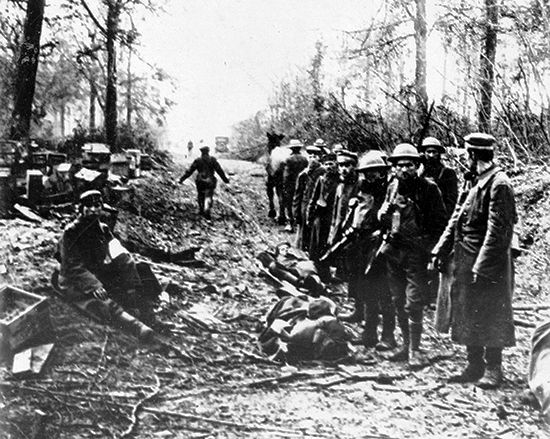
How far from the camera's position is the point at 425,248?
14.6ft

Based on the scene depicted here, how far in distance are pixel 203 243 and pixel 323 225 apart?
1.78 m

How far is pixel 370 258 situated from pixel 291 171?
4125 mm

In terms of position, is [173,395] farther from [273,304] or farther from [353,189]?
[353,189]

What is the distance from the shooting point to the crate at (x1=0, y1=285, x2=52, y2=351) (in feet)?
10.5

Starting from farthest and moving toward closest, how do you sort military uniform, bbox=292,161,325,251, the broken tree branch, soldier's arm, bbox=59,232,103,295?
military uniform, bbox=292,161,325,251, soldier's arm, bbox=59,232,103,295, the broken tree branch

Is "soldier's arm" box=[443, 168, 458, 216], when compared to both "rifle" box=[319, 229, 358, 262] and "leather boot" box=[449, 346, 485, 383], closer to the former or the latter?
"rifle" box=[319, 229, 358, 262]

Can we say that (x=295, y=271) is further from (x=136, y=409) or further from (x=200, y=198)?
(x=136, y=409)

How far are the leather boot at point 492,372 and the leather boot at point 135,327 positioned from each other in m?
2.32

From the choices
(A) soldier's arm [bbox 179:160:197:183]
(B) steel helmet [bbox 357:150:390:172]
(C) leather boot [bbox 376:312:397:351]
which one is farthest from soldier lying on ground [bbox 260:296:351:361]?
(A) soldier's arm [bbox 179:160:197:183]

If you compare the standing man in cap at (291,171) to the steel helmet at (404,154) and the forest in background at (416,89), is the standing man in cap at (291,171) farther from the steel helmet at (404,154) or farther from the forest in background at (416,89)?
the steel helmet at (404,154)

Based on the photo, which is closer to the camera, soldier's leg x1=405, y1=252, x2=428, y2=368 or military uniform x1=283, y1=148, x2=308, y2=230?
soldier's leg x1=405, y1=252, x2=428, y2=368

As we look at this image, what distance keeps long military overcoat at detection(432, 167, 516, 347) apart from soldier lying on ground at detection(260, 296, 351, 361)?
91 centimetres

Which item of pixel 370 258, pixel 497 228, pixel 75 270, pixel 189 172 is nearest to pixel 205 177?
pixel 189 172

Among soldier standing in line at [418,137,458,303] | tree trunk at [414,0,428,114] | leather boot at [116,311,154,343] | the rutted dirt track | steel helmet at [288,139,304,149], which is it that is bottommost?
the rutted dirt track
